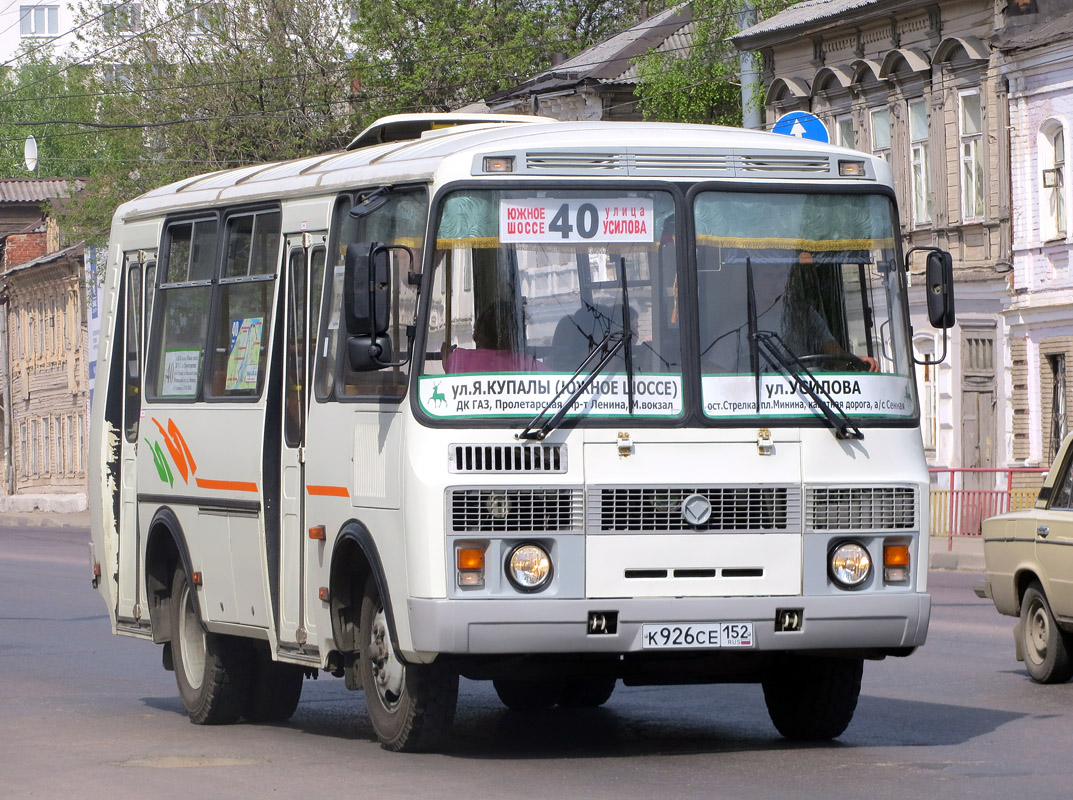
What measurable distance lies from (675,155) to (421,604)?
2397mm

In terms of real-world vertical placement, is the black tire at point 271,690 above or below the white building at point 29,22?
below

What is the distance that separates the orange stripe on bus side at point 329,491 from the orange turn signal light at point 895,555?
2.53 meters

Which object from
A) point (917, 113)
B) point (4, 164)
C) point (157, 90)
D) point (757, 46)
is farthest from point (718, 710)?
point (4, 164)

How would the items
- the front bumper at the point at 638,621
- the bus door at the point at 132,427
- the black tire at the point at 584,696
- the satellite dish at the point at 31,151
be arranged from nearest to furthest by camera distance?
the front bumper at the point at 638,621, the black tire at the point at 584,696, the bus door at the point at 132,427, the satellite dish at the point at 31,151

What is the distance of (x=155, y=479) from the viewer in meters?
12.9

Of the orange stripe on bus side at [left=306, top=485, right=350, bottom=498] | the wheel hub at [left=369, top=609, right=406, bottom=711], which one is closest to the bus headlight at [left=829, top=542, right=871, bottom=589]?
the wheel hub at [left=369, top=609, right=406, bottom=711]

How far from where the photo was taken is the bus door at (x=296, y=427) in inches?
440

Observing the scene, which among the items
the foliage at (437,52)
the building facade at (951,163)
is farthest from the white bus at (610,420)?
the foliage at (437,52)

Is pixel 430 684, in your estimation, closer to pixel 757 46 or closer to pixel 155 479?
pixel 155 479

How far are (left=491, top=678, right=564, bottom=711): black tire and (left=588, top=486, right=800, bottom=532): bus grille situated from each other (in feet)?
9.37

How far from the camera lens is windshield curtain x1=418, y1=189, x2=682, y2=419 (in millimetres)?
9875

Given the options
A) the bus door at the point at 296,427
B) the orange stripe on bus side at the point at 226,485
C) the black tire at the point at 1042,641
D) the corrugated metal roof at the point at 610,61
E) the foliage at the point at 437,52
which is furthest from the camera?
the foliage at the point at 437,52

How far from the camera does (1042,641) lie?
1414cm

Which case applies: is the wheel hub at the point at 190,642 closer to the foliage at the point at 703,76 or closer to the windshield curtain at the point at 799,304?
the windshield curtain at the point at 799,304
